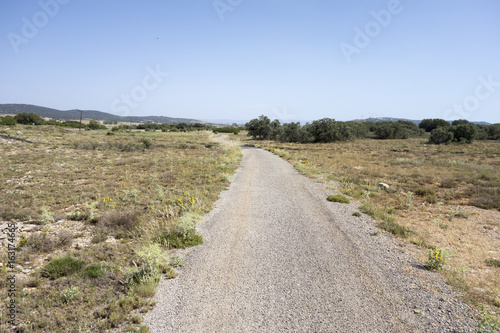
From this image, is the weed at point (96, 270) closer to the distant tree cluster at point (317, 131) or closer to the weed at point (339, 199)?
the weed at point (339, 199)

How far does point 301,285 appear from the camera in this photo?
6246 mm

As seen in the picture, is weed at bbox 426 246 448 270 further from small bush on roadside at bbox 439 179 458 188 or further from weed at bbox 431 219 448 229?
small bush on roadside at bbox 439 179 458 188

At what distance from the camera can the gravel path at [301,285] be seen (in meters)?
5.02

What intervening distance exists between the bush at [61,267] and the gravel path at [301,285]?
9.07 feet

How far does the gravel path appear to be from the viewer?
502 centimetres

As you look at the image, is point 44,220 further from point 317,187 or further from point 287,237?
point 317,187

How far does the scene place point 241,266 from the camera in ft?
23.2

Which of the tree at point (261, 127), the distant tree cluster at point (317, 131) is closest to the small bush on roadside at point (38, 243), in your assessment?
the distant tree cluster at point (317, 131)

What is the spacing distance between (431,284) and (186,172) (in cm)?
1847

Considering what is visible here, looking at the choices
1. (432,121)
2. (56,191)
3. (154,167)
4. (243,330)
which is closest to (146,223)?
(243,330)

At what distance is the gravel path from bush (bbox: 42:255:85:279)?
2.77 m

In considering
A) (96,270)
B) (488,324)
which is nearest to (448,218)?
(488,324)

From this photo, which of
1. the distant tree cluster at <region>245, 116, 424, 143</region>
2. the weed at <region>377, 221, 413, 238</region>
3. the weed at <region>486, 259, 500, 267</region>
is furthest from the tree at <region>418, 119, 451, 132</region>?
the weed at <region>486, 259, 500, 267</region>

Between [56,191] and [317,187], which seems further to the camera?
[317,187]
